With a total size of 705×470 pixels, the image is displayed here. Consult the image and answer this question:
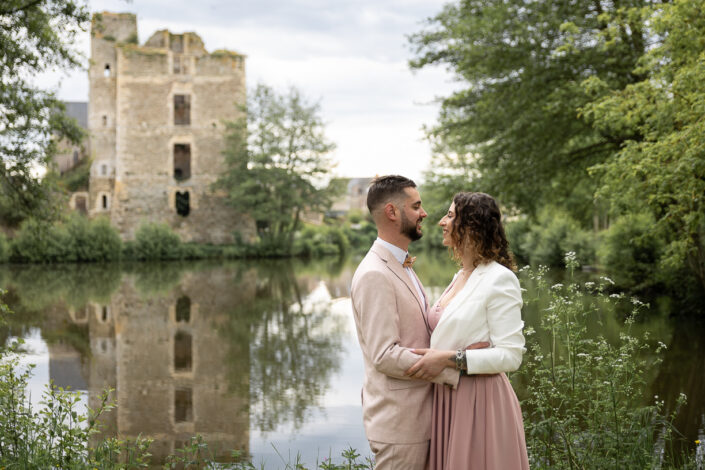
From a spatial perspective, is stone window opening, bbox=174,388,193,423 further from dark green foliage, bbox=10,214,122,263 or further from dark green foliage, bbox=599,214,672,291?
dark green foliage, bbox=10,214,122,263

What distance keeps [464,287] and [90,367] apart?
320 inches

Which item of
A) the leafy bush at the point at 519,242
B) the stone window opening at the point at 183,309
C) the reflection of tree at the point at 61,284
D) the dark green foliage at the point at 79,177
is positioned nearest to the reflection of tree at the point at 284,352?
the stone window opening at the point at 183,309

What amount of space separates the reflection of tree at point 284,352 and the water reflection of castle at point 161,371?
0.24 metres

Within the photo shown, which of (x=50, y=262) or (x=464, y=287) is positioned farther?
(x=50, y=262)

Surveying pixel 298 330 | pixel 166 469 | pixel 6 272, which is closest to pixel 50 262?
pixel 6 272

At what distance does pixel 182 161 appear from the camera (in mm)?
40688

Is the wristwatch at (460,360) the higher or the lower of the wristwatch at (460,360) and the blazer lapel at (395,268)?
the lower

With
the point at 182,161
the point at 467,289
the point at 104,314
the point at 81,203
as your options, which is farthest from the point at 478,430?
the point at 81,203

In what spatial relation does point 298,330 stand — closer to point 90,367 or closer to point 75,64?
point 90,367

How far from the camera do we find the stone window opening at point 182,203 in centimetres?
3841

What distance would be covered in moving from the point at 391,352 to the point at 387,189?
707 millimetres

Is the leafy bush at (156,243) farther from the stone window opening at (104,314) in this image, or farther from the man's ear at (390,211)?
the man's ear at (390,211)

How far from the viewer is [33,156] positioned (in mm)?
9547

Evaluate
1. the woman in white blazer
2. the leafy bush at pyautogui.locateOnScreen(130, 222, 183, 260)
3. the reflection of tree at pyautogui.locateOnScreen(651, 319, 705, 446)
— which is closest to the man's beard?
the woman in white blazer
